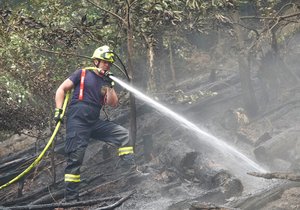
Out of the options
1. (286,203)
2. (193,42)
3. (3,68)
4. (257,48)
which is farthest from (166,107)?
(193,42)

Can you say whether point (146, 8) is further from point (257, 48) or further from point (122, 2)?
point (257, 48)

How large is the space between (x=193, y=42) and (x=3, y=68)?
954cm

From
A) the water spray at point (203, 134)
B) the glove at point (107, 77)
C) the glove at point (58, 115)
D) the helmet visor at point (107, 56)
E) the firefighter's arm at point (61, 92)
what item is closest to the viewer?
the glove at point (58, 115)

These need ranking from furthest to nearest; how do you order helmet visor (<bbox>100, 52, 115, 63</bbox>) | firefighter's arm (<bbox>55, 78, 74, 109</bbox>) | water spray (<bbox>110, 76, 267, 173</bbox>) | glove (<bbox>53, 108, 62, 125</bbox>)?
water spray (<bbox>110, 76, 267, 173</bbox>) < helmet visor (<bbox>100, 52, 115, 63</bbox>) < firefighter's arm (<bbox>55, 78, 74, 109</bbox>) < glove (<bbox>53, 108, 62, 125</bbox>)

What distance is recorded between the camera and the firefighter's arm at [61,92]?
16.2 ft

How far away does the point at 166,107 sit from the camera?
9008 millimetres

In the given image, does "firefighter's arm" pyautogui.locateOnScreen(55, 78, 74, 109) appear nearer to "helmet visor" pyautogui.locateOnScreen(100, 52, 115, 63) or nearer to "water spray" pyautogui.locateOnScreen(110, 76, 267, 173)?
"helmet visor" pyautogui.locateOnScreen(100, 52, 115, 63)

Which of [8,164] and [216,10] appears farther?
[216,10]

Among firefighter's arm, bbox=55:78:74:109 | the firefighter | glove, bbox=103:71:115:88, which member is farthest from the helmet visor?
firefighter's arm, bbox=55:78:74:109

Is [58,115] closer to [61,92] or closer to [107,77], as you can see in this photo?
[61,92]

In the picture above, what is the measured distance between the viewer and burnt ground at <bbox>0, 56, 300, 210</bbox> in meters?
5.01

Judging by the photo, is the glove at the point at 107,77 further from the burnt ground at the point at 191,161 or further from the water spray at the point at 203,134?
the burnt ground at the point at 191,161

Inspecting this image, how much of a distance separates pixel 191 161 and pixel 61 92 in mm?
2666

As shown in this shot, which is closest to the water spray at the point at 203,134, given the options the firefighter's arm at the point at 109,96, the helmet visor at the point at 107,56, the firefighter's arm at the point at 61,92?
the firefighter's arm at the point at 109,96
